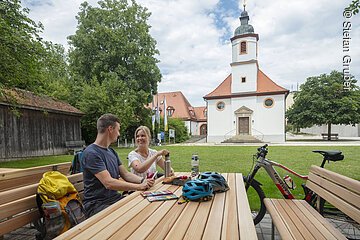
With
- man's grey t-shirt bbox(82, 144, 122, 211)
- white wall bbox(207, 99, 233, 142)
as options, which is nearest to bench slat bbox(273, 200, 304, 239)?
man's grey t-shirt bbox(82, 144, 122, 211)

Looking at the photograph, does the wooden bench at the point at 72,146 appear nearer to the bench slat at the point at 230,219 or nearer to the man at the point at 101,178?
the man at the point at 101,178

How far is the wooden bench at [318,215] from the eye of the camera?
6.66 ft

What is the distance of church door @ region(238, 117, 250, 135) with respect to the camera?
89.2 feet

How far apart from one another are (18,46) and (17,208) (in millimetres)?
7911

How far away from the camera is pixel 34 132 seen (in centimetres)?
1336

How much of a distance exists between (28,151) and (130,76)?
1175 centimetres

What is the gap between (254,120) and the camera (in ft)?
88.3

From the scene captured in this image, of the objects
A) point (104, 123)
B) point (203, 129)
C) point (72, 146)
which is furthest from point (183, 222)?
point (203, 129)

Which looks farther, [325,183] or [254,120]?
[254,120]

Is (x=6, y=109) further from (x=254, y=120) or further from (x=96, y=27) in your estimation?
(x=254, y=120)

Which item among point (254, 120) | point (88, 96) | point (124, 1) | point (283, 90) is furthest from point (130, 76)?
point (283, 90)

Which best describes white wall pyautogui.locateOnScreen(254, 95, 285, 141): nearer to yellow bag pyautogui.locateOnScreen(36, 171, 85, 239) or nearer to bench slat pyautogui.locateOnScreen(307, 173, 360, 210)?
bench slat pyautogui.locateOnScreen(307, 173, 360, 210)

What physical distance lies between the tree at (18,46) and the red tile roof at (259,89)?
22261 millimetres

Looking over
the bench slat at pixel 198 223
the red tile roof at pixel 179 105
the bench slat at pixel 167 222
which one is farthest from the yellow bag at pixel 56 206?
the red tile roof at pixel 179 105
